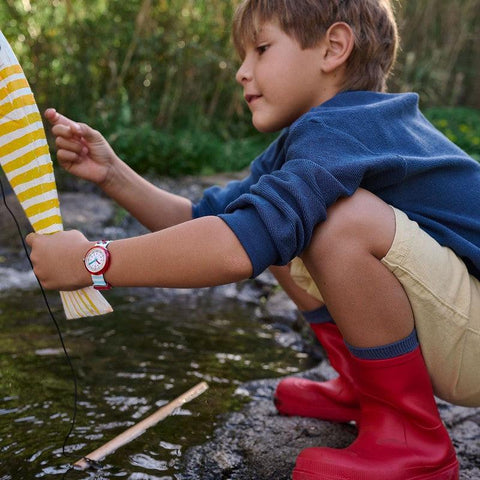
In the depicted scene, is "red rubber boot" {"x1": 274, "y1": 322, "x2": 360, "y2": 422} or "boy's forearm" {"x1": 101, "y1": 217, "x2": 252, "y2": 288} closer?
"boy's forearm" {"x1": 101, "y1": 217, "x2": 252, "y2": 288}

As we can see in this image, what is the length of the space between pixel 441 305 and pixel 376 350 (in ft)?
0.51

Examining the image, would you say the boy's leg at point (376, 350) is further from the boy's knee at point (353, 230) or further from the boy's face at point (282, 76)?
the boy's face at point (282, 76)

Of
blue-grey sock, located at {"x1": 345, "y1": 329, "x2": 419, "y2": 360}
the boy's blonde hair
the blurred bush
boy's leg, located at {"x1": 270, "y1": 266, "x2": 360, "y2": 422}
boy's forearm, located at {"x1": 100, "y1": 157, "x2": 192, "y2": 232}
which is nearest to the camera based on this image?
blue-grey sock, located at {"x1": 345, "y1": 329, "x2": 419, "y2": 360}

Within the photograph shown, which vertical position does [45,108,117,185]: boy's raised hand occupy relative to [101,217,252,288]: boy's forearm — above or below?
above

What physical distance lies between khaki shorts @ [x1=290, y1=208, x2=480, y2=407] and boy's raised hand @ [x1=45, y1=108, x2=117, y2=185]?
747 millimetres

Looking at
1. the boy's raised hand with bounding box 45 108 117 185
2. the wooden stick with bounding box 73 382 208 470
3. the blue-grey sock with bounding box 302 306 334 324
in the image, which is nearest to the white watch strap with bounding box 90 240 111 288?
the wooden stick with bounding box 73 382 208 470

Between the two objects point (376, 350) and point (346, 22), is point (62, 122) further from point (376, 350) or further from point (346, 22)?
point (376, 350)

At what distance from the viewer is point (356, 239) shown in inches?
50.8

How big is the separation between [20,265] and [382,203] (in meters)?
1.92

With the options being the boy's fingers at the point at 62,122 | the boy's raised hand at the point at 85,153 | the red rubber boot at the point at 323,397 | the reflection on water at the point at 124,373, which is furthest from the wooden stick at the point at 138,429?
the boy's fingers at the point at 62,122

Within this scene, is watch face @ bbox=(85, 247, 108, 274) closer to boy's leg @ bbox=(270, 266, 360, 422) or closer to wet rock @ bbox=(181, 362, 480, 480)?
wet rock @ bbox=(181, 362, 480, 480)

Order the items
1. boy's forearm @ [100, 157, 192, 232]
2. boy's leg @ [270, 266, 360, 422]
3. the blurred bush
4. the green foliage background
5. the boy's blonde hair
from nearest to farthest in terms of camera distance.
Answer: the boy's blonde hair
boy's leg @ [270, 266, 360, 422]
boy's forearm @ [100, 157, 192, 232]
the green foliage background
the blurred bush

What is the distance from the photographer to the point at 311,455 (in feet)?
4.30

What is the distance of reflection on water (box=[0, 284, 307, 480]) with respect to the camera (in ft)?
4.56
